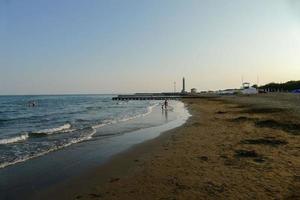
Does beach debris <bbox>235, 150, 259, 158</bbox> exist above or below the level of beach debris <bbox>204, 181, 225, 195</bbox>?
above

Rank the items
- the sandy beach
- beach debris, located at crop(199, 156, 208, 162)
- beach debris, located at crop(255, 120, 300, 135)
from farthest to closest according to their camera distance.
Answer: beach debris, located at crop(255, 120, 300, 135), beach debris, located at crop(199, 156, 208, 162), the sandy beach

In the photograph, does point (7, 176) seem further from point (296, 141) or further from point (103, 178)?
point (296, 141)

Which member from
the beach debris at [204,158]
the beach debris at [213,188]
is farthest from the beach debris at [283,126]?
the beach debris at [213,188]

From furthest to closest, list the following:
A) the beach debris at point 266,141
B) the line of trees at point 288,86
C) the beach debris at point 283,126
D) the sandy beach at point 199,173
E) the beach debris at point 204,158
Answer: the line of trees at point 288,86
the beach debris at point 283,126
the beach debris at point 266,141
the beach debris at point 204,158
the sandy beach at point 199,173

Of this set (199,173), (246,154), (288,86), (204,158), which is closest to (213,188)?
(199,173)

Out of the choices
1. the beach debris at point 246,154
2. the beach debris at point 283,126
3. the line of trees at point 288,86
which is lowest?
the beach debris at point 246,154

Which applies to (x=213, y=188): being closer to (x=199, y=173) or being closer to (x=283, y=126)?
(x=199, y=173)

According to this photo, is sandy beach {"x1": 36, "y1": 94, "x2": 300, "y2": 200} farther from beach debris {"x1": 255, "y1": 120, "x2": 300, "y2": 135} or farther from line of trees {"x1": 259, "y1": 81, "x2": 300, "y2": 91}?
line of trees {"x1": 259, "y1": 81, "x2": 300, "y2": 91}

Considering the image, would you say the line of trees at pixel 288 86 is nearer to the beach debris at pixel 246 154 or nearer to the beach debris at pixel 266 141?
the beach debris at pixel 266 141

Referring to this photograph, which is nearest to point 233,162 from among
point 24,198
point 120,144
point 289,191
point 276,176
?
point 276,176

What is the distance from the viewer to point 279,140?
51.0ft

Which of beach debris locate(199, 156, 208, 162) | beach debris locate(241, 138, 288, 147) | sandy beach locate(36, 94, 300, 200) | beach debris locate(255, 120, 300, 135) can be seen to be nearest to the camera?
sandy beach locate(36, 94, 300, 200)

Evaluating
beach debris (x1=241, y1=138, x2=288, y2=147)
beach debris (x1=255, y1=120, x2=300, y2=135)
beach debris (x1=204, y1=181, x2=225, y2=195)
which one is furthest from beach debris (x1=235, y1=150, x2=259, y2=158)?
beach debris (x1=255, y1=120, x2=300, y2=135)

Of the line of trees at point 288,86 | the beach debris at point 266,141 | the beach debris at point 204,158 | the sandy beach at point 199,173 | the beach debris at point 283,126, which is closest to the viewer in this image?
the sandy beach at point 199,173
